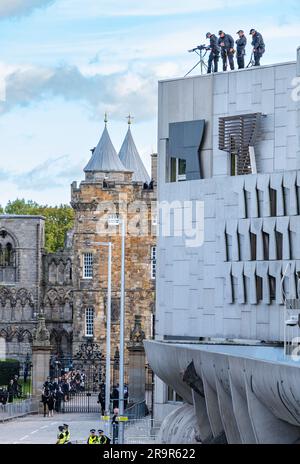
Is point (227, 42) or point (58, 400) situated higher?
point (227, 42)

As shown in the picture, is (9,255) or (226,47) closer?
(226,47)

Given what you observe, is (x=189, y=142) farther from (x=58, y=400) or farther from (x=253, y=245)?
(x=58, y=400)

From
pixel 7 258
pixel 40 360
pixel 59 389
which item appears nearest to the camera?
pixel 59 389

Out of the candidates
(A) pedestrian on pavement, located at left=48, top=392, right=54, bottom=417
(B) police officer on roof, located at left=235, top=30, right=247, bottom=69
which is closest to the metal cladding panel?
(B) police officer on roof, located at left=235, top=30, right=247, bottom=69

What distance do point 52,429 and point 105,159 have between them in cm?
4754

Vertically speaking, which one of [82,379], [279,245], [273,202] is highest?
[273,202]

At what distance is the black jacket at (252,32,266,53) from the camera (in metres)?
61.3

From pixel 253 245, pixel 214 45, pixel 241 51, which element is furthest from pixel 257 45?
pixel 253 245

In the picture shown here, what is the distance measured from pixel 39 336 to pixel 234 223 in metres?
23.2

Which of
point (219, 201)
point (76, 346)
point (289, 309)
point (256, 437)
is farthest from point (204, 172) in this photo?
point (76, 346)

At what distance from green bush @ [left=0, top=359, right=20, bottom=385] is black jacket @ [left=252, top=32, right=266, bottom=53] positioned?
40917mm

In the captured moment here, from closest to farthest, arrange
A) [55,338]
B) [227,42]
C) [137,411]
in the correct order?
1. [227,42]
2. [137,411]
3. [55,338]

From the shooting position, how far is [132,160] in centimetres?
11862
